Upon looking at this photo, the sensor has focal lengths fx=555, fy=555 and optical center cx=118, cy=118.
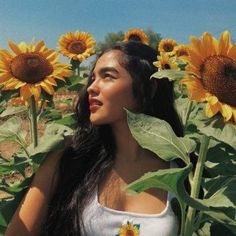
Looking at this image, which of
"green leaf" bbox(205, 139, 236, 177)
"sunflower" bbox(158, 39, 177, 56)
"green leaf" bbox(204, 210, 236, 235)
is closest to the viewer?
"green leaf" bbox(204, 210, 236, 235)

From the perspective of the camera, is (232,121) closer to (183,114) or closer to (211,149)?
(211,149)

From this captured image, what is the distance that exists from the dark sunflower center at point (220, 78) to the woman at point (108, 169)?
382 mm

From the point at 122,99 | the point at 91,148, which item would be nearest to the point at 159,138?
the point at 122,99

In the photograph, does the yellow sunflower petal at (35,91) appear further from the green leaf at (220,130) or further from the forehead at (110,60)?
the green leaf at (220,130)

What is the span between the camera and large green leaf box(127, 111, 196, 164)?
1479 millimetres

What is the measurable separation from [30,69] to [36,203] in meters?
0.49

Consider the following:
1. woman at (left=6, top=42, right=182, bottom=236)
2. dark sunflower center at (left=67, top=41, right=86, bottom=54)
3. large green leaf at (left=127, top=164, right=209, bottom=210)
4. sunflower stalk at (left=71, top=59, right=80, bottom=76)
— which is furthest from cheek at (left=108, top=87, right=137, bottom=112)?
dark sunflower center at (left=67, top=41, right=86, bottom=54)

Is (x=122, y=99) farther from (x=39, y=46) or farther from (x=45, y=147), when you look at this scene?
(x=39, y=46)

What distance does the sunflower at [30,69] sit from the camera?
197 cm

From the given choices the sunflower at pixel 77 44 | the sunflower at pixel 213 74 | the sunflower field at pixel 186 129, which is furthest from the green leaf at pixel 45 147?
the sunflower at pixel 77 44

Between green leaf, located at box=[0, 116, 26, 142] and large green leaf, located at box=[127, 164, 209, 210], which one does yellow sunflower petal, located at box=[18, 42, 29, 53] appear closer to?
green leaf, located at box=[0, 116, 26, 142]

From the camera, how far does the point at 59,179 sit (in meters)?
1.86

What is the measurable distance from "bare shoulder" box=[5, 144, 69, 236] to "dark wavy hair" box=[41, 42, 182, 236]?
2cm

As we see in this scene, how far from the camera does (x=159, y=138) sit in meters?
1.50
